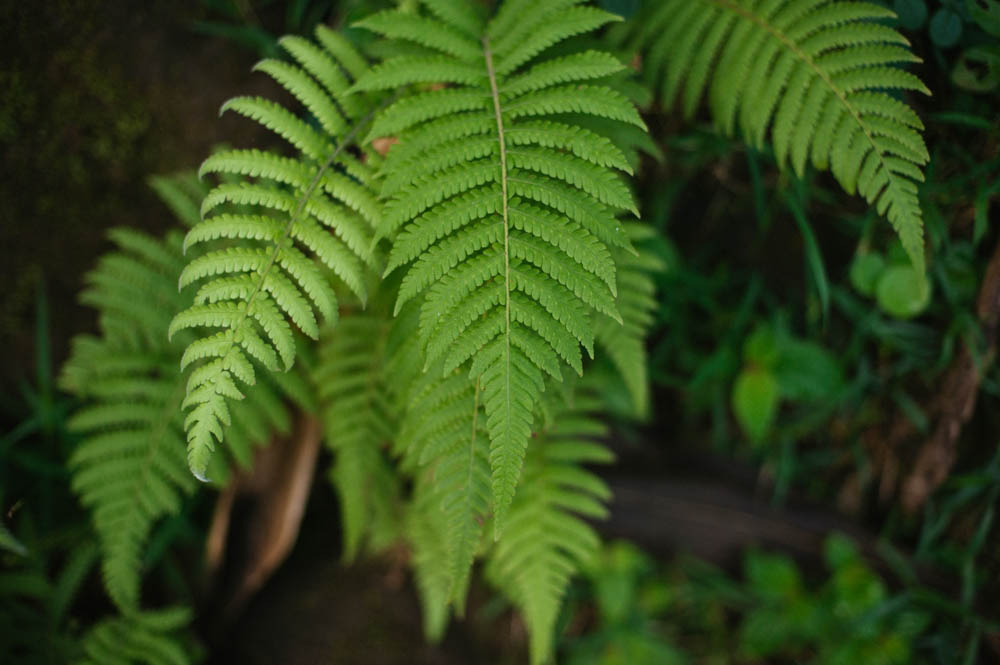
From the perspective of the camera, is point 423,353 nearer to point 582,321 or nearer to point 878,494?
point 582,321

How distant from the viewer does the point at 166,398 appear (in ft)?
6.77

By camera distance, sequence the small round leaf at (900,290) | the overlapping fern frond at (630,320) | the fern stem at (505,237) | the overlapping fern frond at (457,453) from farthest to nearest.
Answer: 1. the small round leaf at (900,290)
2. the overlapping fern frond at (630,320)
3. the overlapping fern frond at (457,453)
4. the fern stem at (505,237)

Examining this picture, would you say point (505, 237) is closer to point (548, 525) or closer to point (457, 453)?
point (457, 453)

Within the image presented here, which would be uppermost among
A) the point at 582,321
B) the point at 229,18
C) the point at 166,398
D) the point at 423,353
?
the point at 229,18

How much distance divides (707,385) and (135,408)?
2.17 metres

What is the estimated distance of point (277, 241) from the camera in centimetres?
148

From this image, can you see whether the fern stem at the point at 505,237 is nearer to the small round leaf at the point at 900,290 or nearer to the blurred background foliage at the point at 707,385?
the blurred background foliage at the point at 707,385

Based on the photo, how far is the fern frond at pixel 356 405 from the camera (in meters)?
2.05

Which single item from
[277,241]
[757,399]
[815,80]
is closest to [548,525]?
[757,399]

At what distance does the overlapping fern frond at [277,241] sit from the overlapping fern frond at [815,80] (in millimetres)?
1000

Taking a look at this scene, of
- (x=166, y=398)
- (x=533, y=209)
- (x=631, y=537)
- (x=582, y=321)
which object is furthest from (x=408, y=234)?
(x=631, y=537)

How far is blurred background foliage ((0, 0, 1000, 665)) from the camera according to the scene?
2.07 metres

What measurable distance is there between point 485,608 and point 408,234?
201 centimetres

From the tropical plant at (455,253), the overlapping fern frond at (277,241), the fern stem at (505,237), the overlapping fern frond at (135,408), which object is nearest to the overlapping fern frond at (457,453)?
the tropical plant at (455,253)
